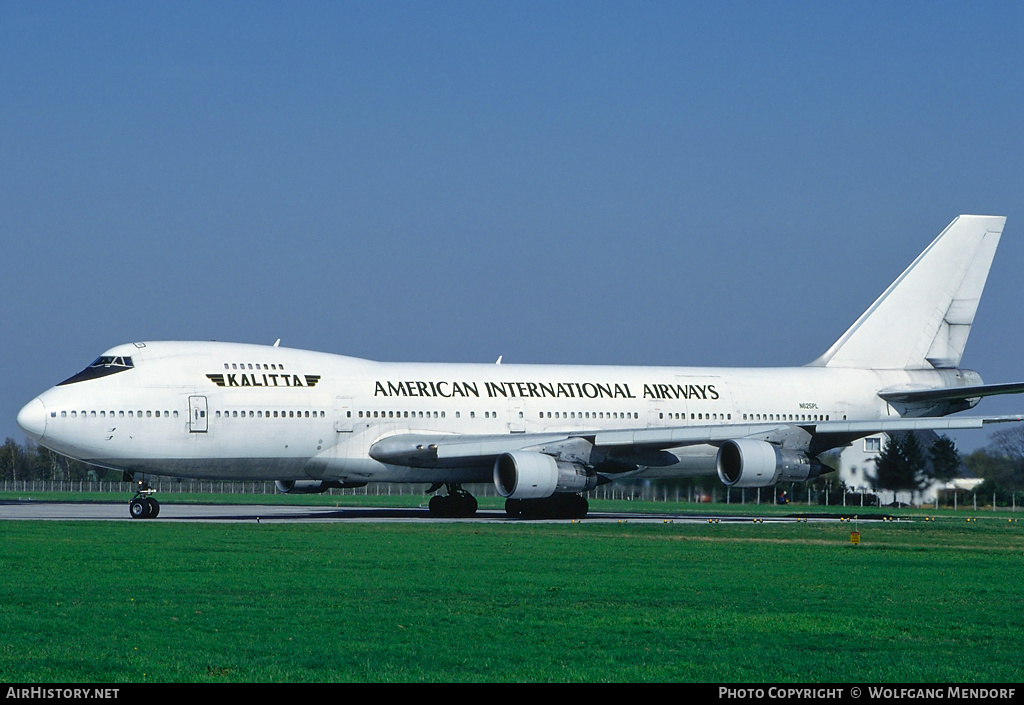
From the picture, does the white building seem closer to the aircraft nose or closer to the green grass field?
the green grass field

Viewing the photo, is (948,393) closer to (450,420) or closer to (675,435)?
(675,435)

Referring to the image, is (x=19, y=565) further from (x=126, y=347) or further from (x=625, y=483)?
(x=625, y=483)

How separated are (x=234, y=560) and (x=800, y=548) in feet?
35.6

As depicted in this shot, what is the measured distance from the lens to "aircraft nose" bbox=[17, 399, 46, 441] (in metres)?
33.5

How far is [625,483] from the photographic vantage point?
40.6m

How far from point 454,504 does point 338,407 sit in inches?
208

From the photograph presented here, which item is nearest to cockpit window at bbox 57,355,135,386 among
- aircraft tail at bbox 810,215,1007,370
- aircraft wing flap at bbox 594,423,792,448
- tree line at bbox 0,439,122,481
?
aircraft wing flap at bbox 594,423,792,448

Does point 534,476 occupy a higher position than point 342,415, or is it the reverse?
point 342,415

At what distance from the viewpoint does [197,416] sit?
34719mm

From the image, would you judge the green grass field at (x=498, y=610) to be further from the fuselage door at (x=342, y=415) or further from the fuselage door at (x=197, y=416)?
the fuselage door at (x=342, y=415)

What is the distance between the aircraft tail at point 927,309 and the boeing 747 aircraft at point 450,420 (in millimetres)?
1960

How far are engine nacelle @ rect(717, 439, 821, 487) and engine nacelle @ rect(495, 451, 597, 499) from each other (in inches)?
156

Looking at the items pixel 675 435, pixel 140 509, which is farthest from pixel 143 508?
pixel 675 435
